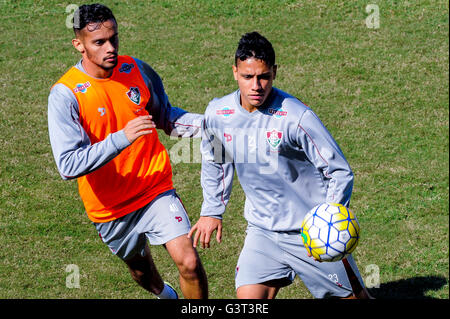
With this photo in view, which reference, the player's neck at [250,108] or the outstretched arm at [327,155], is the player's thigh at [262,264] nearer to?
the outstretched arm at [327,155]

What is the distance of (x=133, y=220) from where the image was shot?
24.7ft

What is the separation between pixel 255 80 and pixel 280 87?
6791 millimetres

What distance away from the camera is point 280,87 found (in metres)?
13.1

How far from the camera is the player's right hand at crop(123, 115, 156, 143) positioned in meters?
6.69

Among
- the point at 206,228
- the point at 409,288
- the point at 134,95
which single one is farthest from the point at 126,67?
the point at 409,288

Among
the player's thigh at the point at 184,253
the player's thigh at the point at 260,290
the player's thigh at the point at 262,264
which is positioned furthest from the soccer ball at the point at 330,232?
the player's thigh at the point at 184,253

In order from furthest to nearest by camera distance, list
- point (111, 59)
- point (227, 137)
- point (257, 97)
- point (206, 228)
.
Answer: point (111, 59), point (206, 228), point (227, 137), point (257, 97)

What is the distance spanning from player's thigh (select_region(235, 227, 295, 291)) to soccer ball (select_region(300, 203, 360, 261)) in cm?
55

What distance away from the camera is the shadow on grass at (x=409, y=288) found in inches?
333

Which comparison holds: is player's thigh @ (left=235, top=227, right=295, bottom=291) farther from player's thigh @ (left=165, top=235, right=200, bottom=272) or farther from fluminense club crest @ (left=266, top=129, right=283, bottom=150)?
fluminense club crest @ (left=266, top=129, right=283, bottom=150)

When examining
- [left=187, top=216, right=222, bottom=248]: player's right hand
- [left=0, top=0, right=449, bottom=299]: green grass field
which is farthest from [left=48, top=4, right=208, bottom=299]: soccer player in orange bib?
[left=0, top=0, right=449, bottom=299]: green grass field

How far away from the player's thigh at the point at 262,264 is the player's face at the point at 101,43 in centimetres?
213

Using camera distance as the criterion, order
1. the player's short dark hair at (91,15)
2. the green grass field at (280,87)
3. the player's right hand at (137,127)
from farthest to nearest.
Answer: the green grass field at (280,87) → the player's short dark hair at (91,15) → the player's right hand at (137,127)

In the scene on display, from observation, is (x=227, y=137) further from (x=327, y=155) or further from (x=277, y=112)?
(x=327, y=155)
